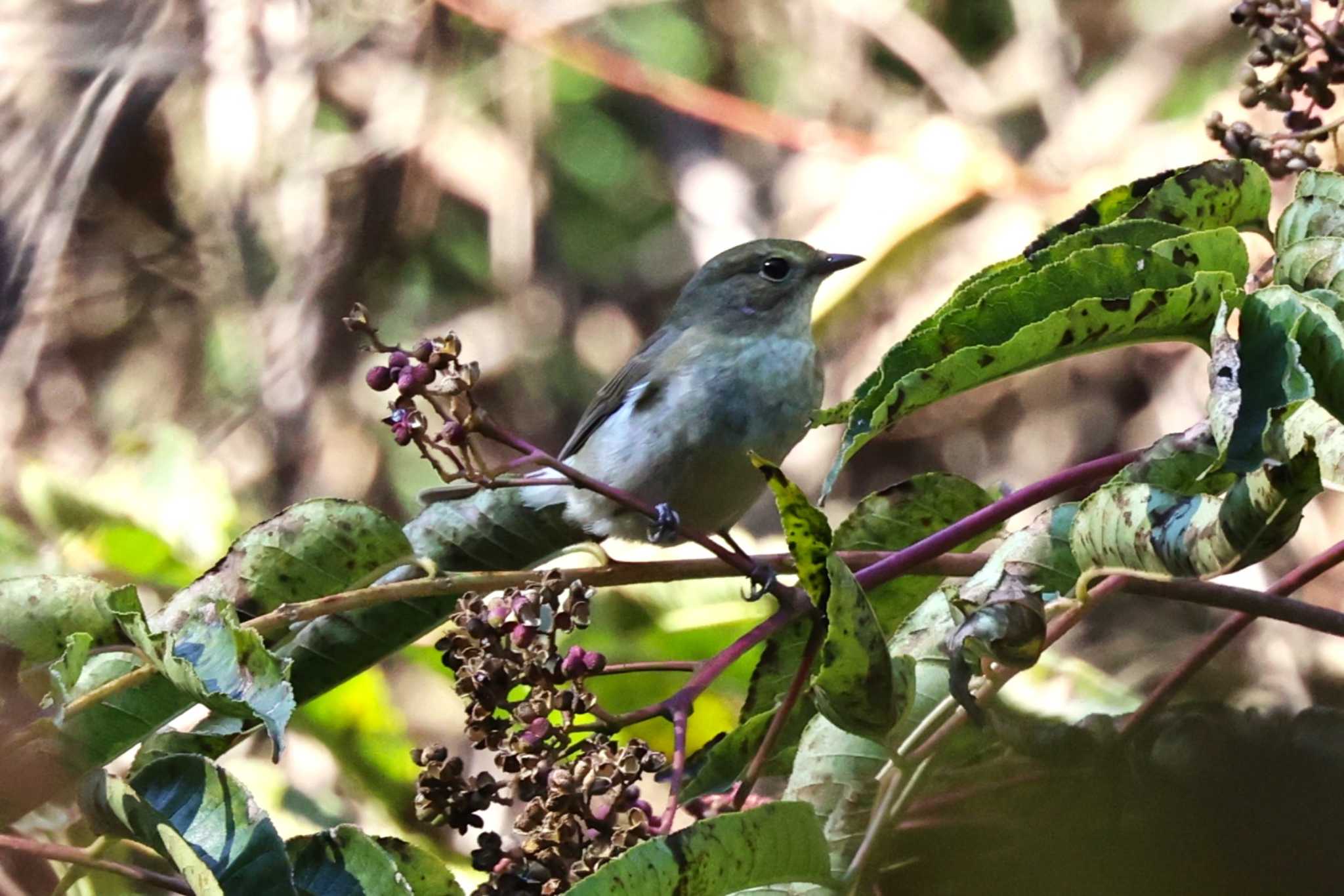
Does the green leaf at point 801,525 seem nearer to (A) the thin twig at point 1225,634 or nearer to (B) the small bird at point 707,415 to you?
(A) the thin twig at point 1225,634

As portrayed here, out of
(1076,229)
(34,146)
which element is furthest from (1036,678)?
(34,146)

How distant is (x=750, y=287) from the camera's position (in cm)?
281

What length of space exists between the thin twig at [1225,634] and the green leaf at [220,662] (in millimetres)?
537

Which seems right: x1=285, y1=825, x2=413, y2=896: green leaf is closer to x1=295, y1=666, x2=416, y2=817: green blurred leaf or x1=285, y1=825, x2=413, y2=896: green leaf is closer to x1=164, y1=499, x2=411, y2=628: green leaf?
x1=164, y1=499, x2=411, y2=628: green leaf

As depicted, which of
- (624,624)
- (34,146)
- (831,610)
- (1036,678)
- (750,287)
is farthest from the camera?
(34,146)

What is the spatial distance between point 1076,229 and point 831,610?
19.2 inches

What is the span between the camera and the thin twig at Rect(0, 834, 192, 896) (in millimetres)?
1025

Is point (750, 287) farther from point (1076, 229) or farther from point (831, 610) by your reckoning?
point (831, 610)

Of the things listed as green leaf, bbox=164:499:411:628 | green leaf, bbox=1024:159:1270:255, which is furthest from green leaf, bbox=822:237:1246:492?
green leaf, bbox=164:499:411:628

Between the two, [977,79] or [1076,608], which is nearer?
[1076,608]

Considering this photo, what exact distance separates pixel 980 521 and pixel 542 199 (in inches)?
134

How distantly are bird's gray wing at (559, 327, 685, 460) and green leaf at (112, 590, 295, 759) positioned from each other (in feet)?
Answer: 5.15

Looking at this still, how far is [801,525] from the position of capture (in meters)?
0.96

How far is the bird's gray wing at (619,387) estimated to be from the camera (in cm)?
268
